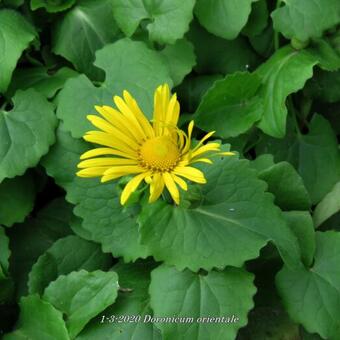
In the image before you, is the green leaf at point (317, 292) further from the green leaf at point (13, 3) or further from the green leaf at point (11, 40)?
the green leaf at point (13, 3)

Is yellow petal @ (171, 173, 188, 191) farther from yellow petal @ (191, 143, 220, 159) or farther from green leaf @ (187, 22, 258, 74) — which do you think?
green leaf @ (187, 22, 258, 74)

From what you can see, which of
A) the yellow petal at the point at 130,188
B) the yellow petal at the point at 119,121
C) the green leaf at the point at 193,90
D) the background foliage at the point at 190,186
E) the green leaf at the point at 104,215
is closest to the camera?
the yellow petal at the point at 130,188

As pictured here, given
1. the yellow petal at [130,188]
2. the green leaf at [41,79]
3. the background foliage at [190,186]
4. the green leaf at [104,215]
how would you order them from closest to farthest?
the yellow petal at [130,188]
the background foliage at [190,186]
the green leaf at [104,215]
the green leaf at [41,79]

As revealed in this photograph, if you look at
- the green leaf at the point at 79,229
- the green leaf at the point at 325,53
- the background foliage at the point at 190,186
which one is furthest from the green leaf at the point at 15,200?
the green leaf at the point at 325,53

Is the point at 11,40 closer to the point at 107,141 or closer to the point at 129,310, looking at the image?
the point at 107,141

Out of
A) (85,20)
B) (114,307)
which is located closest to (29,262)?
(114,307)

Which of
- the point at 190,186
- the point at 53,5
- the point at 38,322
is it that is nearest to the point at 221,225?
the point at 190,186
